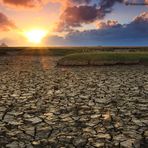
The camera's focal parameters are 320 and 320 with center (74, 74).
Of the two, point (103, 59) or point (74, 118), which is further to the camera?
point (103, 59)

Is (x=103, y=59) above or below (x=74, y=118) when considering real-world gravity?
below

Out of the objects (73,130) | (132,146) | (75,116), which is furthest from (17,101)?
(132,146)

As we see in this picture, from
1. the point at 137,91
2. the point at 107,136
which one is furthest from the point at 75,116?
the point at 137,91

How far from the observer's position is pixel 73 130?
7449 mm

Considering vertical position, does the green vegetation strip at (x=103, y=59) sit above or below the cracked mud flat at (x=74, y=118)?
below

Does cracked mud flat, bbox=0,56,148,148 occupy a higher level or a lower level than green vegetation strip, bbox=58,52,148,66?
higher

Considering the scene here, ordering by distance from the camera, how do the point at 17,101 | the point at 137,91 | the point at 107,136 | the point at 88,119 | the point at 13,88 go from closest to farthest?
the point at 107,136, the point at 88,119, the point at 17,101, the point at 137,91, the point at 13,88

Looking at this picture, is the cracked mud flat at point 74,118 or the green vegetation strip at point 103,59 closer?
the cracked mud flat at point 74,118

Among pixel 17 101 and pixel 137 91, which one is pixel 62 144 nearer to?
pixel 17 101

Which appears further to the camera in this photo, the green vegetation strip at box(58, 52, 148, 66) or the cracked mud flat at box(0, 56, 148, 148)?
the green vegetation strip at box(58, 52, 148, 66)

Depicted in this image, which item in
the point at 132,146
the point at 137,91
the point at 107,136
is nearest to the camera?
the point at 132,146

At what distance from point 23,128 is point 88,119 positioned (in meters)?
1.75

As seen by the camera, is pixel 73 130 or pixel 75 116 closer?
pixel 73 130

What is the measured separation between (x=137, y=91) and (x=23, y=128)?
646 centimetres
